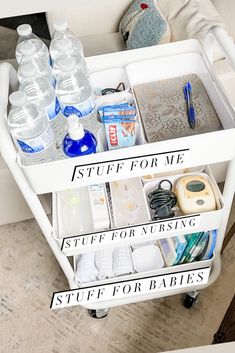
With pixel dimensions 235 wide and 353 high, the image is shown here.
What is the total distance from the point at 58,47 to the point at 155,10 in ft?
2.77

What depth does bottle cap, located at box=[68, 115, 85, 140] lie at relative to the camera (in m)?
0.88

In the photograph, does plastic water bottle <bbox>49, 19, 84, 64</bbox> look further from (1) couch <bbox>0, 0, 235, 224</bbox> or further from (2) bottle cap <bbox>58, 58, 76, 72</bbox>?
(1) couch <bbox>0, 0, 235, 224</bbox>

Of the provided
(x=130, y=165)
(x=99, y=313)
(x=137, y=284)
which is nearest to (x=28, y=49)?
(x=130, y=165)

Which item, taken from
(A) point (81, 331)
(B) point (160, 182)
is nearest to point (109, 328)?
(A) point (81, 331)

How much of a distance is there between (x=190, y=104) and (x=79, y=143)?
0.33 metres

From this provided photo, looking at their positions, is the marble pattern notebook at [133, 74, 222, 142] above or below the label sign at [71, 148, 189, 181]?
above

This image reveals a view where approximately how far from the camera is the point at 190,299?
1484 mm

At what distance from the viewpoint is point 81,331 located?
1495 millimetres

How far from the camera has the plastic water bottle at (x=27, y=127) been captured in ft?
2.85

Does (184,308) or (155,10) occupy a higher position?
(155,10)

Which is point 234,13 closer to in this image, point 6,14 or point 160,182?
point 160,182

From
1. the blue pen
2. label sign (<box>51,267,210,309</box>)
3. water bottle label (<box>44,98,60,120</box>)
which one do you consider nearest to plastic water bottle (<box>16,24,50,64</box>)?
water bottle label (<box>44,98,60,120</box>)

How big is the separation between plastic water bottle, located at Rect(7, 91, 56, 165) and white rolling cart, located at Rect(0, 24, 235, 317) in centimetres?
3

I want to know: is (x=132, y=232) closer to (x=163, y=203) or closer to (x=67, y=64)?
(x=163, y=203)
